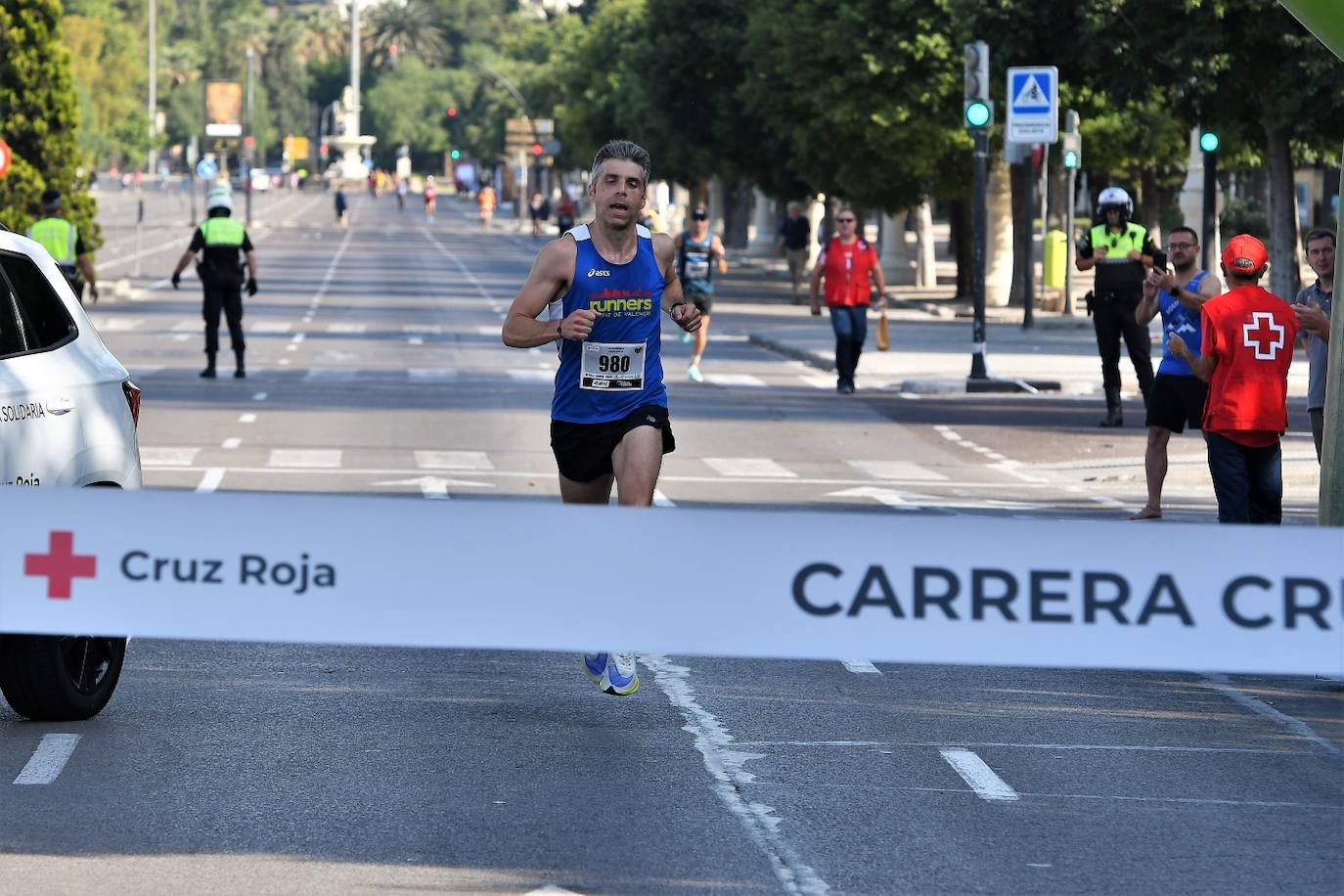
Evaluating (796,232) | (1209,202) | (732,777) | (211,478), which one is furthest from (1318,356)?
(796,232)

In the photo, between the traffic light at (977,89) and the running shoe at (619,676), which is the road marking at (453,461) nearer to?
the traffic light at (977,89)

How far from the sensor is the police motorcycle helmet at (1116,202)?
19547 mm

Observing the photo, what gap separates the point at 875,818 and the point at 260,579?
2284 mm

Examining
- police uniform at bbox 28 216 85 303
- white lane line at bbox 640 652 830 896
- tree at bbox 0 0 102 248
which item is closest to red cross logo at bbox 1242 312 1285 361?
white lane line at bbox 640 652 830 896

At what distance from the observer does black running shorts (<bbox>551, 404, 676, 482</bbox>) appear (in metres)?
9.25

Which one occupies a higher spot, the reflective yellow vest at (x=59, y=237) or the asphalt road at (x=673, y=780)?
the reflective yellow vest at (x=59, y=237)

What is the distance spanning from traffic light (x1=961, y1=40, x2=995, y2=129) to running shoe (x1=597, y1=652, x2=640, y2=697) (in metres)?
17.8


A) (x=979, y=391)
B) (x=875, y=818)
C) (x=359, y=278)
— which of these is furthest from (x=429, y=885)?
(x=359, y=278)

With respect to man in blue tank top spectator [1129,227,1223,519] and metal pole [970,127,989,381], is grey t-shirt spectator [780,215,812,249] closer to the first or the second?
metal pole [970,127,989,381]

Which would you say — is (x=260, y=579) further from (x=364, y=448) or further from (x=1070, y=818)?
(x=364, y=448)

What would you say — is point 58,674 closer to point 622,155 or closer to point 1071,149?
point 622,155

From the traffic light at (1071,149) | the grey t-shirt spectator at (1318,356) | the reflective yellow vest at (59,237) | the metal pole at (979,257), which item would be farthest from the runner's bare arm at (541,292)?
the traffic light at (1071,149)

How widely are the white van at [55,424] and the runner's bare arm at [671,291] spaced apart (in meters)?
2.05

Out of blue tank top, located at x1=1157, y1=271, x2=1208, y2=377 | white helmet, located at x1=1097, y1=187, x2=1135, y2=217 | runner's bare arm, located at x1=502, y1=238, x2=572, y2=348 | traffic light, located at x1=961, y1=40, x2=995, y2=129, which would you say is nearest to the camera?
runner's bare arm, located at x1=502, y1=238, x2=572, y2=348
